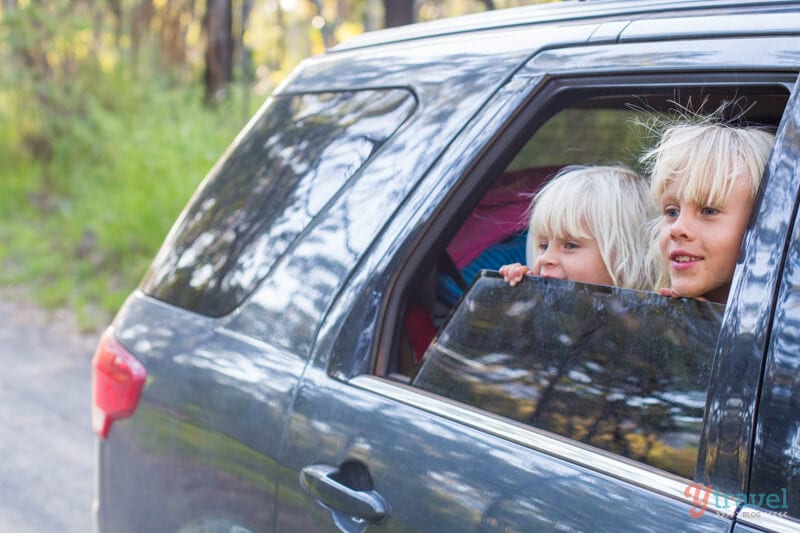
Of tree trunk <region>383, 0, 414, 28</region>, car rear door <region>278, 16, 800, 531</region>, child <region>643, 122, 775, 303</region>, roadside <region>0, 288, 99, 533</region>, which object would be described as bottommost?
roadside <region>0, 288, 99, 533</region>

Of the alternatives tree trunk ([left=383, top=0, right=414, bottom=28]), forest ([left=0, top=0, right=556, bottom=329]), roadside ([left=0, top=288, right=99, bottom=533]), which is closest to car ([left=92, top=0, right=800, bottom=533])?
roadside ([left=0, top=288, right=99, bottom=533])

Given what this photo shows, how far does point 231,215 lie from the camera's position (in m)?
2.04

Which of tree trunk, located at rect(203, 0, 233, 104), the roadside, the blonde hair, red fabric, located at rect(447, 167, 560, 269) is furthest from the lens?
tree trunk, located at rect(203, 0, 233, 104)

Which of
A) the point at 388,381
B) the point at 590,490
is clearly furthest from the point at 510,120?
the point at 590,490

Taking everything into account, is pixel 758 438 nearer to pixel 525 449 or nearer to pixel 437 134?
pixel 525 449

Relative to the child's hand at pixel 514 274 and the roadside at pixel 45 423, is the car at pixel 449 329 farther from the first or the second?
the roadside at pixel 45 423

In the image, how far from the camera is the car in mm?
1171

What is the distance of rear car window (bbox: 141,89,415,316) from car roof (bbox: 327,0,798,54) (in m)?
0.19

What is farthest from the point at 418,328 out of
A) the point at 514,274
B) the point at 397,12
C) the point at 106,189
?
the point at 106,189

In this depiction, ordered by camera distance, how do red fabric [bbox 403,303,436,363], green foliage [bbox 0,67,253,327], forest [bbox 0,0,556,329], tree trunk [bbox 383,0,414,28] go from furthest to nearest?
forest [bbox 0,0,556,329]
green foliage [bbox 0,67,253,327]
tree trunk [bbox 383,0,414,28]
red fabric [bbox 403,303,436,363]

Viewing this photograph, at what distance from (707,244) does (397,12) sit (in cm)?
513

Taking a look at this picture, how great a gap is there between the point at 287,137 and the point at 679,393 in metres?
1.14

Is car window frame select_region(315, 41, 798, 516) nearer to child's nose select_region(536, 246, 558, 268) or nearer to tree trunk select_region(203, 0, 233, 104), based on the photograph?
child's nose select_region(536, 246, 558, 268)

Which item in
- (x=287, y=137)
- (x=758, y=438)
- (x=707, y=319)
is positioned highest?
(x=287, y=137)
